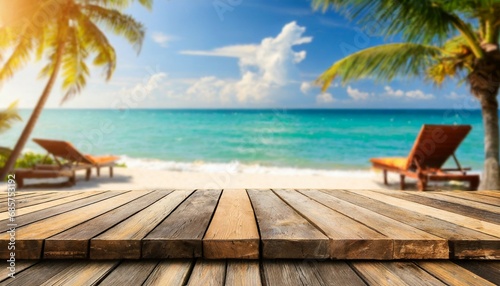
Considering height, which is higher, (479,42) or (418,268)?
(479,42)

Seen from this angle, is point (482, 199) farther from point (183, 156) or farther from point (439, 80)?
point (183, 156)

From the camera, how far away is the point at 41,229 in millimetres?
1086

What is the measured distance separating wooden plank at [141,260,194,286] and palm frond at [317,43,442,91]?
5883mm

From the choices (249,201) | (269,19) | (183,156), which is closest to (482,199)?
(249,201)

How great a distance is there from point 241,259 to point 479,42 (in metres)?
6.62

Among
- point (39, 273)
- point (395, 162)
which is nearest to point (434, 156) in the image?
point (395, 162)

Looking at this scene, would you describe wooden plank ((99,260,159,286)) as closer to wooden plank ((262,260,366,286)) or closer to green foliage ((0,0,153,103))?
wooden plank ((262,260,366,286))

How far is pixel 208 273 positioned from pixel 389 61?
598 cm

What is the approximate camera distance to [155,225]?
113 cm

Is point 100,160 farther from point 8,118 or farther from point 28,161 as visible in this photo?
point 28,161

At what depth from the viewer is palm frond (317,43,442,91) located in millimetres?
5691

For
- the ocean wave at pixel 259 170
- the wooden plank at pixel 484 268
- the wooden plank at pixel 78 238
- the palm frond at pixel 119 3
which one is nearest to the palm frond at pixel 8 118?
the palm frond at pixel 119 3

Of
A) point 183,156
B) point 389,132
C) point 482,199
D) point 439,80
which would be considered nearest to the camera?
point 482,199

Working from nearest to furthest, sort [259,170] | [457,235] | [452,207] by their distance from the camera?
[457,235], [452,207], [259,170]
